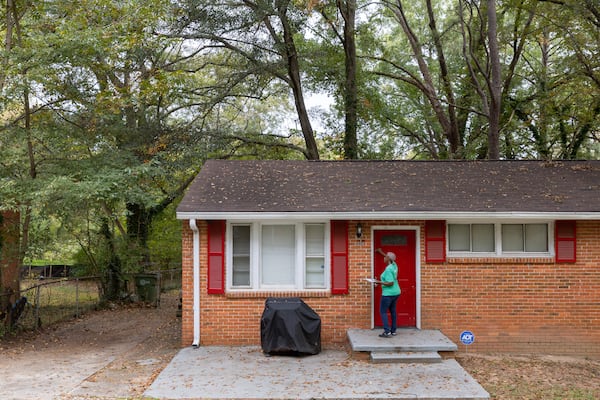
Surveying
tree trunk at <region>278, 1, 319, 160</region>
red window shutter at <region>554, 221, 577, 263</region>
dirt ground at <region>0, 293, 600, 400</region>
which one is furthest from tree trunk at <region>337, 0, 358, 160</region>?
red window shutter at <region>554, 221, 577, 263</region>

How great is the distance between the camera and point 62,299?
17.9 m

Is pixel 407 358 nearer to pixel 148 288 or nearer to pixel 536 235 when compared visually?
pixel 536 235

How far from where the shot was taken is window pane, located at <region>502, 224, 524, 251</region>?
10.7 metres

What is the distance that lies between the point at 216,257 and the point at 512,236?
5.86 metres

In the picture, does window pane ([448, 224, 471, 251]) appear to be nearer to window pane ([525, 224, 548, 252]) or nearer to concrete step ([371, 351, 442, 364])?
window pane ([525, 224, 548, 252])

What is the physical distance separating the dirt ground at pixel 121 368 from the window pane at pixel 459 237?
2.11 meters

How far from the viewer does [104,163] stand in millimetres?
12844

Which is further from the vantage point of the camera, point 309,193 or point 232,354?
point 309,193

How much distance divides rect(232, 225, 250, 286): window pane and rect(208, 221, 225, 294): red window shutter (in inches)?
12.0

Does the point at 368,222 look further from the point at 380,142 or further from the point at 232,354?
the point at 380,142

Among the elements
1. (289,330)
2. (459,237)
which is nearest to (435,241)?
(459,237)

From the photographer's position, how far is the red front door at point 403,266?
1071 cm

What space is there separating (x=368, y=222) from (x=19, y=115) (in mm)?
9185

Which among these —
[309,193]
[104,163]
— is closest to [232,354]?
[309,193]
